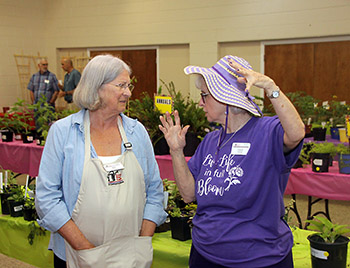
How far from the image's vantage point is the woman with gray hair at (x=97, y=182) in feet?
5.52

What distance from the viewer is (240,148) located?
59.6 inches

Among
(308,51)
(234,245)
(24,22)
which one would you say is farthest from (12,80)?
(234,245)

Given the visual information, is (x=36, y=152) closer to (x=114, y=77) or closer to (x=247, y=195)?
(x=114, y=77)

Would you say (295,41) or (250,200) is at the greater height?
(295,41)

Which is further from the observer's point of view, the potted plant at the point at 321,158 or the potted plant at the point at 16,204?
the potted plant at the point at 321,158

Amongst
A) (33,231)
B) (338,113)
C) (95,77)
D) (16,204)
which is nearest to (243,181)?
(95,77)

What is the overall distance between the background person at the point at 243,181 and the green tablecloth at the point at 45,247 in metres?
0.52

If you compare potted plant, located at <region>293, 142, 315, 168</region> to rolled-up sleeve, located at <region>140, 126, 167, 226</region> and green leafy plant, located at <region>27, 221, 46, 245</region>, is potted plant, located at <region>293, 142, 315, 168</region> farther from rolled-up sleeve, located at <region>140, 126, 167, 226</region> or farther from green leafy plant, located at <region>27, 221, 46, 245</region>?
green leafy plant, located at <region>27, 221, 46, 245</region>

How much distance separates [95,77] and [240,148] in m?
0.67

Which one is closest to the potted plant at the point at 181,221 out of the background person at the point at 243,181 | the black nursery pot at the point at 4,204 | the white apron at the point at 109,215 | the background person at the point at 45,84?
the white apron at the point at 109,215

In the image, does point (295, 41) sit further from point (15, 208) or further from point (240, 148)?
point (240, 148)

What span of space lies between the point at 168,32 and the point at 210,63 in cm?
118

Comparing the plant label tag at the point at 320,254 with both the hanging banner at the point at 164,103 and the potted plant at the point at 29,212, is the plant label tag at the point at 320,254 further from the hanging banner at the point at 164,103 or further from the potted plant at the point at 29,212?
the potted plant at the point at 29,212

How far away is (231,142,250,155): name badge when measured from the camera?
1.50m
